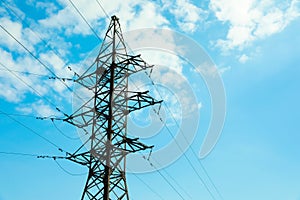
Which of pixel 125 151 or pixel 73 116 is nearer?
pixel 125 151

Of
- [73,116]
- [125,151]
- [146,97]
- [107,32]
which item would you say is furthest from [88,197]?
[107,32]

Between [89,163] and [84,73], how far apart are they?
535 centimetres

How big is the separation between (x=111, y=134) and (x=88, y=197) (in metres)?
3.12

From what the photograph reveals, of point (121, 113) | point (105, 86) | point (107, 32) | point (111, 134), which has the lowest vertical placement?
point (111, 134)

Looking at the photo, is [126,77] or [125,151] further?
[126,77]

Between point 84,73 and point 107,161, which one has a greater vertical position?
point 84,73

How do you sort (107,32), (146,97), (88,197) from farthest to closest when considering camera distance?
(107,32) → (146,97) → (88,197)

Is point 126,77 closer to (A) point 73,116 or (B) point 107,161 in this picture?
(A) point 73,116

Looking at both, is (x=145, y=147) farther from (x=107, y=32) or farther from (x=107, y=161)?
(x=107, y=32)

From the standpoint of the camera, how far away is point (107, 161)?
16.8 metres

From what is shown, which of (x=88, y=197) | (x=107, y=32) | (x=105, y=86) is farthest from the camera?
(x=107, y=32)

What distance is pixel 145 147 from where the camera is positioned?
16.7m

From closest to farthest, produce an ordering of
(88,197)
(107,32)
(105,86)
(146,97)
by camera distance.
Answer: (88,197) < (146,97) < (105,86) < (107,32)

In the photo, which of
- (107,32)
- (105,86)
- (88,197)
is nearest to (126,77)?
(105,86)
